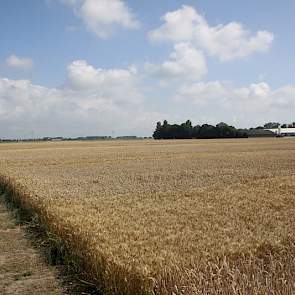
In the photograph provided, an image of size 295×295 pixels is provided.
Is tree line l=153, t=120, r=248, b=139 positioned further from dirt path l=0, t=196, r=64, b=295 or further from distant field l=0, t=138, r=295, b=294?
dirt path l=0, t=196, r=64, b=295

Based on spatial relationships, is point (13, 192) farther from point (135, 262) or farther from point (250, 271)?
point (250, 271)

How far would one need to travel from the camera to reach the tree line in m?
160

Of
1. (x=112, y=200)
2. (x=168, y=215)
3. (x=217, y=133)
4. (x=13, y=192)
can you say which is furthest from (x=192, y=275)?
(x=217, y=133)

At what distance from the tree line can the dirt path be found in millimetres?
149945

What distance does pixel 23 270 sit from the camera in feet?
31.3

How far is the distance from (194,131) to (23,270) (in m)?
167

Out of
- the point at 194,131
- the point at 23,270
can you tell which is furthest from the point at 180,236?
the point at 194,131

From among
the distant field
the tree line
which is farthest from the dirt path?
the tree line

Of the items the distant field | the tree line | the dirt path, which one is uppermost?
the tree line

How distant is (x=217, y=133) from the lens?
160 meters

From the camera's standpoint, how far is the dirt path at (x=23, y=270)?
8.36m

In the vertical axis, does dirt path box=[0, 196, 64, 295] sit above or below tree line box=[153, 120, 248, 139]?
below

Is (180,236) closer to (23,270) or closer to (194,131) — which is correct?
(23,270)

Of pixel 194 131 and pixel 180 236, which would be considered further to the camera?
pixel 194 131
